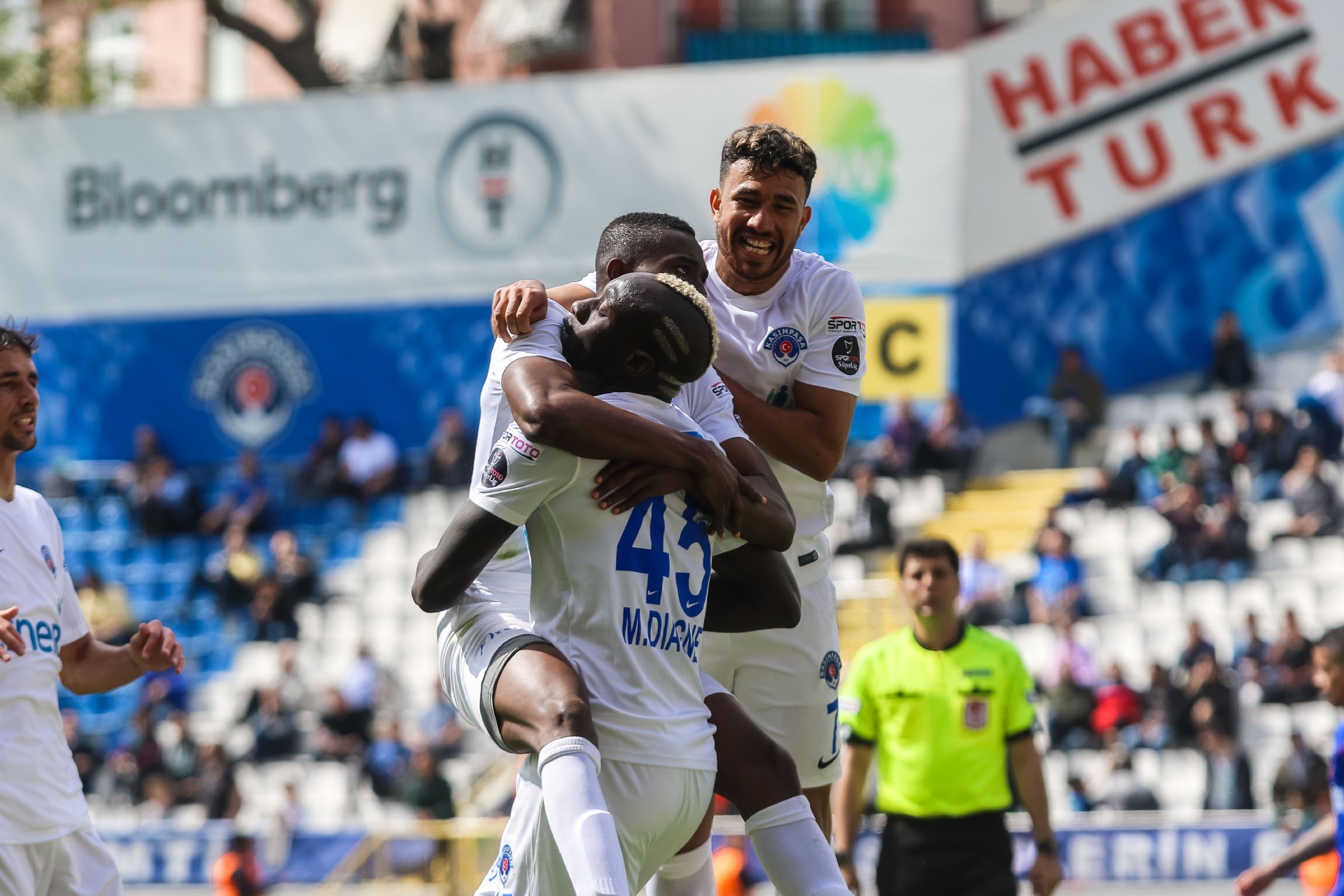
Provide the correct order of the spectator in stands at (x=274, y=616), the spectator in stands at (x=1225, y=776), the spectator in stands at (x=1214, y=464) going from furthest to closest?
the spectator in stands at (x=274, y=616) → the spectator in stands at (x=1214, y=464) → the spectator in stands at (x=1225, y=776)

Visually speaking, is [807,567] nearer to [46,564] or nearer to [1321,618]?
[46,564]

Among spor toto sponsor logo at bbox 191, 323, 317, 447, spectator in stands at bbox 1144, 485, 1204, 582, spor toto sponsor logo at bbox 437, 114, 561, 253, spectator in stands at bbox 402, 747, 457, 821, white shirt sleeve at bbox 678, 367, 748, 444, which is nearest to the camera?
white shirt sleeve at bbox 678, 367, 748, 444

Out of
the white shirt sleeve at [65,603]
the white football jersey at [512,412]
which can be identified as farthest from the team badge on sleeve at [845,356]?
the white shirt sleeve at [65,603]

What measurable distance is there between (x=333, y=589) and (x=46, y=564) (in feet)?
Answer: 52.7

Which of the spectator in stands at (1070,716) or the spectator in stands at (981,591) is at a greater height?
the spectator in stands at (981,591)

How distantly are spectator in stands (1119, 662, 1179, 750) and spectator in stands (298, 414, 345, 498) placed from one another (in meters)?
10.9

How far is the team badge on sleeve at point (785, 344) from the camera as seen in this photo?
223 inches

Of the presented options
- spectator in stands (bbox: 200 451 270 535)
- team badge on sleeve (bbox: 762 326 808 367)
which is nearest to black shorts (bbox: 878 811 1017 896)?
team badge on sleeve (bbox: 762 326 808 367)

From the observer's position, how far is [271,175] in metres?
23.8

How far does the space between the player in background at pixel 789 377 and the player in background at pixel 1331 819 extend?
1897 millimetres

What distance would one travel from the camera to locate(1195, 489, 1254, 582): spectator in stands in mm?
17562

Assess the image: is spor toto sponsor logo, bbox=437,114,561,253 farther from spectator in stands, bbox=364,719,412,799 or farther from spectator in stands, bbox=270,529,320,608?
spectator in stands, bbox=364,719,412,799

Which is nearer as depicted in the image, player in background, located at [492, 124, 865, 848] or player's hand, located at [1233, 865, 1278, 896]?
player in background, located at [492, 124, 865, 848]

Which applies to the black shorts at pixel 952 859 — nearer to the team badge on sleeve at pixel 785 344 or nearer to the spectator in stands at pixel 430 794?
the team badge on sleeve at pixel 785 344
